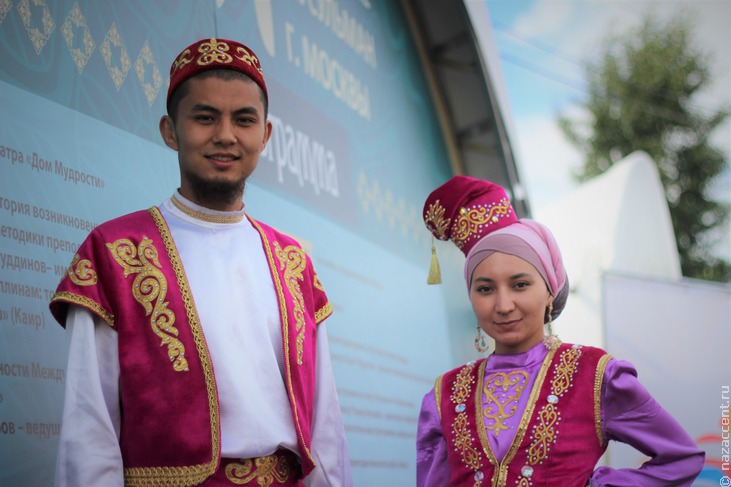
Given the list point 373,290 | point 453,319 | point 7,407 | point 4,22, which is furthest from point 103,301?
point 453,319

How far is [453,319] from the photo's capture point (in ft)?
18.4

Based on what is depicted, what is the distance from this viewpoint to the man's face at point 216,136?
2152mm

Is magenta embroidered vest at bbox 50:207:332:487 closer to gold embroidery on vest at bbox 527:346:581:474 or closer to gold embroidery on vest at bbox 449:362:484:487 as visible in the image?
gold embroidery on vest at bbox 449:362:484:487

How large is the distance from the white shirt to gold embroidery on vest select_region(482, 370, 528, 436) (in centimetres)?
41

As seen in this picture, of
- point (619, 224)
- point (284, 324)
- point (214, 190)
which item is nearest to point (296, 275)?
point (284, 324)

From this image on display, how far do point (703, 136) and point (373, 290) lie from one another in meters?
16.8

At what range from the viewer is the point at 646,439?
2.30m

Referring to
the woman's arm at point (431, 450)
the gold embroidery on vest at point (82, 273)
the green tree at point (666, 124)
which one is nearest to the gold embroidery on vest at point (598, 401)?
the woman's arm at point (431, 450)

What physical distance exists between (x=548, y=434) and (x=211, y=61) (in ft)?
4.12

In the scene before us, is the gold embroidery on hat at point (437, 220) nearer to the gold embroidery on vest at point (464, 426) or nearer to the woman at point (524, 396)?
the woman at point (524, 396)

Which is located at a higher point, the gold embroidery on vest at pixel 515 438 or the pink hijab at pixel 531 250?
the pink hijab at pixel 531 250

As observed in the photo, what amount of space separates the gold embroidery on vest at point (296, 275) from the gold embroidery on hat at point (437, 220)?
18.5 inches

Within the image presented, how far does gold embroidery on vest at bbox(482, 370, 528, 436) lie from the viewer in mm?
2410

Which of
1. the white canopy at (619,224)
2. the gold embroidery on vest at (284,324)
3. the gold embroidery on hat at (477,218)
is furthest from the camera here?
the white canopy at (619,224)
